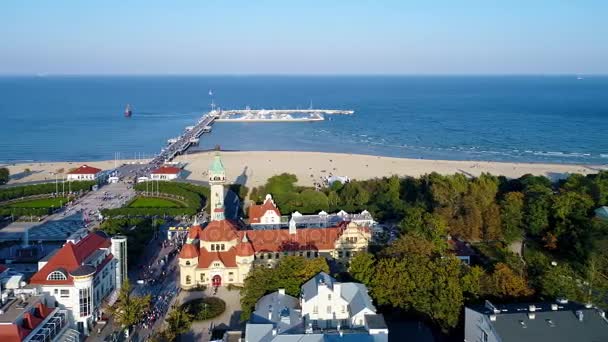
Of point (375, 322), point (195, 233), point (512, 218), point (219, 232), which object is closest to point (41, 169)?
point (195, 233)

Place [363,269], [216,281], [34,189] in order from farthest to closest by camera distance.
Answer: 1. [34,189]
2. [216,281]
3. [363,269]

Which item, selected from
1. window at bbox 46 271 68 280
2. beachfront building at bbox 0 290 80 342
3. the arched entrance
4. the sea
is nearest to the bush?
the arched entrance

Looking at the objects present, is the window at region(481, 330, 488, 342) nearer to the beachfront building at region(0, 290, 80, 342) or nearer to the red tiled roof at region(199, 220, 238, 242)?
the red tiled roof at region(199, 220, 238, 242)

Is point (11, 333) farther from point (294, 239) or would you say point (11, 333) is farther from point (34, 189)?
point (34, 189)

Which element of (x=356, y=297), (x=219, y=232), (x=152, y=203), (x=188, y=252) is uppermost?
(x=219, y=232)

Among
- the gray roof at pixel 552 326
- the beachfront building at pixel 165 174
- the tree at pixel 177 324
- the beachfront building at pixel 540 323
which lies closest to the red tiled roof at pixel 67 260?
the tree at pixel 177 324

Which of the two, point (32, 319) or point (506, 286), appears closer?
point (32, 319)
